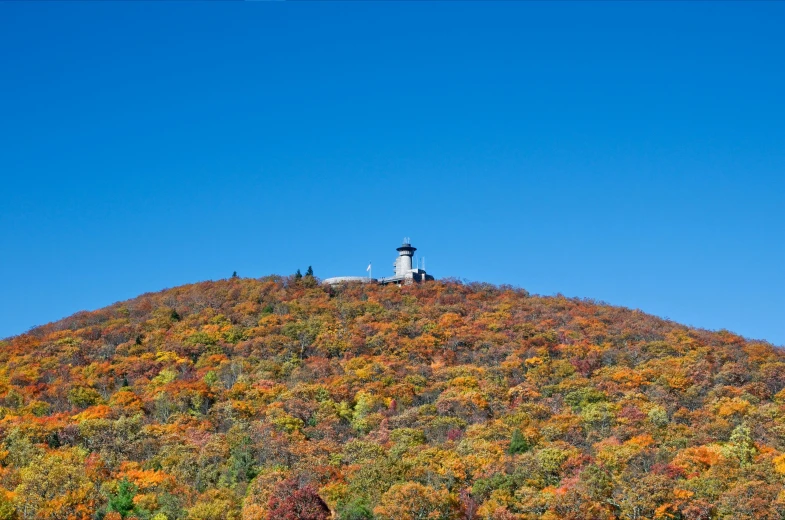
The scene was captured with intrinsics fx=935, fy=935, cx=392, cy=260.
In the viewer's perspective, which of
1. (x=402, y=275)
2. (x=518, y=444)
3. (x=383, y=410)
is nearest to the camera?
(x=518, y=444)

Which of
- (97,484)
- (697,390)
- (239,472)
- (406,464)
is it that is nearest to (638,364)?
(697,390)

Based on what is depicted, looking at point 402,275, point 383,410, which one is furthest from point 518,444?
point 402,275

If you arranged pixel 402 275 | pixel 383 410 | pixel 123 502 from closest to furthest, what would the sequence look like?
pixel 123 502, pixel 383 410, pixel 402 275

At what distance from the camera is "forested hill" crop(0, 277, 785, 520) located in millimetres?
53938

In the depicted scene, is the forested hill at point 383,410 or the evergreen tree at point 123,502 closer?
the forested hill at point 383,410

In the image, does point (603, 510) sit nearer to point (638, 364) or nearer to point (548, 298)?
point (638, 364)

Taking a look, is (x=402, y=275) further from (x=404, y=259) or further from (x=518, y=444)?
(x=518, y=444)

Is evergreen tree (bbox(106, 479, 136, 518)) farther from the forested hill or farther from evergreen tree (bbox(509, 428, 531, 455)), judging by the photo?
evergreen tree (bbox(509, 428, 531, 455))

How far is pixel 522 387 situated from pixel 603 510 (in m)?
27.3

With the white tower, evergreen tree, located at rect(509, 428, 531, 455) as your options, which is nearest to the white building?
the white tower

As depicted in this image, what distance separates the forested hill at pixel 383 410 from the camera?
2124 inches

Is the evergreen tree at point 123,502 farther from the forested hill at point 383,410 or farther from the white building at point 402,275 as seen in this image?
the white building at point 402,275

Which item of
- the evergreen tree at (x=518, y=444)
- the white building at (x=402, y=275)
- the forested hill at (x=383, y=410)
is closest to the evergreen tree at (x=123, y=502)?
the forested hill at (x=383, y=410)

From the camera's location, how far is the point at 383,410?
2985 inches
